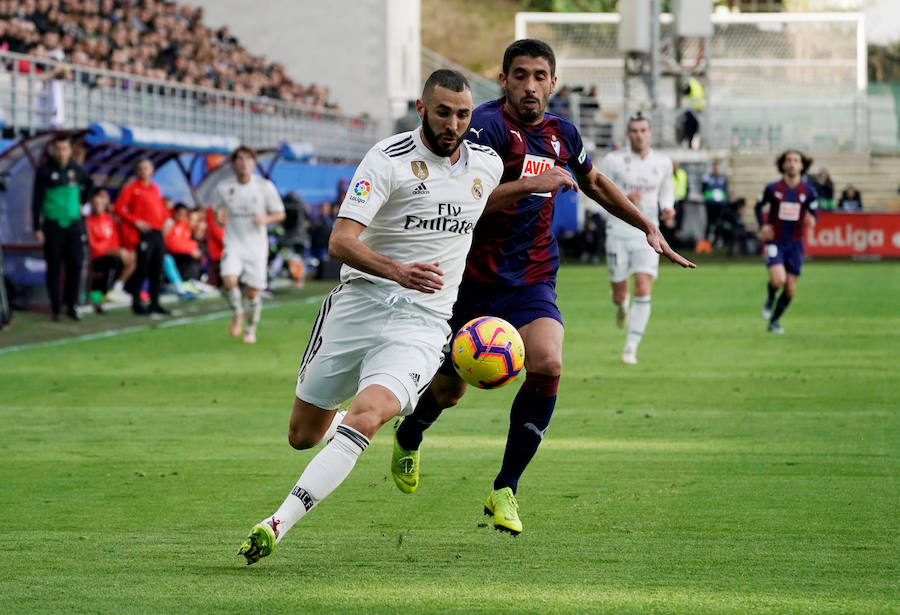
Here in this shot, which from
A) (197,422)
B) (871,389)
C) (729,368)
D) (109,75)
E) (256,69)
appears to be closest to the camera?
(197,422)

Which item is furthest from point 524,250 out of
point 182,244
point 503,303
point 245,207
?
point 182,244

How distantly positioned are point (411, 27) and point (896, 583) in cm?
5171

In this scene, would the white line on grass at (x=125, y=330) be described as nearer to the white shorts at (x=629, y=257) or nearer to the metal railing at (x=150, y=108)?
the metal railing at (x=150, y=108)

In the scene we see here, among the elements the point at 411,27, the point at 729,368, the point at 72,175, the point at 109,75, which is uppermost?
the point at 411,27

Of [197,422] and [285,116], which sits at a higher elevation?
[285,116]

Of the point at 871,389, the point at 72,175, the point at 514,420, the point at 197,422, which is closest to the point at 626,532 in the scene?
the point at 514,420

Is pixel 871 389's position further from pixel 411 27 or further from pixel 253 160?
pixel 411 27

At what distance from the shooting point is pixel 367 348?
6.75 metres

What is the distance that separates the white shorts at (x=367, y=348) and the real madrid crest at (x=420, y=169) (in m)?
0.56

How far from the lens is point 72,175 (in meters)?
19.3

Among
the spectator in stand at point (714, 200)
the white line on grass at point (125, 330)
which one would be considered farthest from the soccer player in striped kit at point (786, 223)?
the spectator in stand at point (714, 200)

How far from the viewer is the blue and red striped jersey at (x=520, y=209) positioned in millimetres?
7769

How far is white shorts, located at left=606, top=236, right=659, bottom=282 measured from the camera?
1537 centimetres

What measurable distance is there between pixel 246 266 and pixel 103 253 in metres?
4.72
